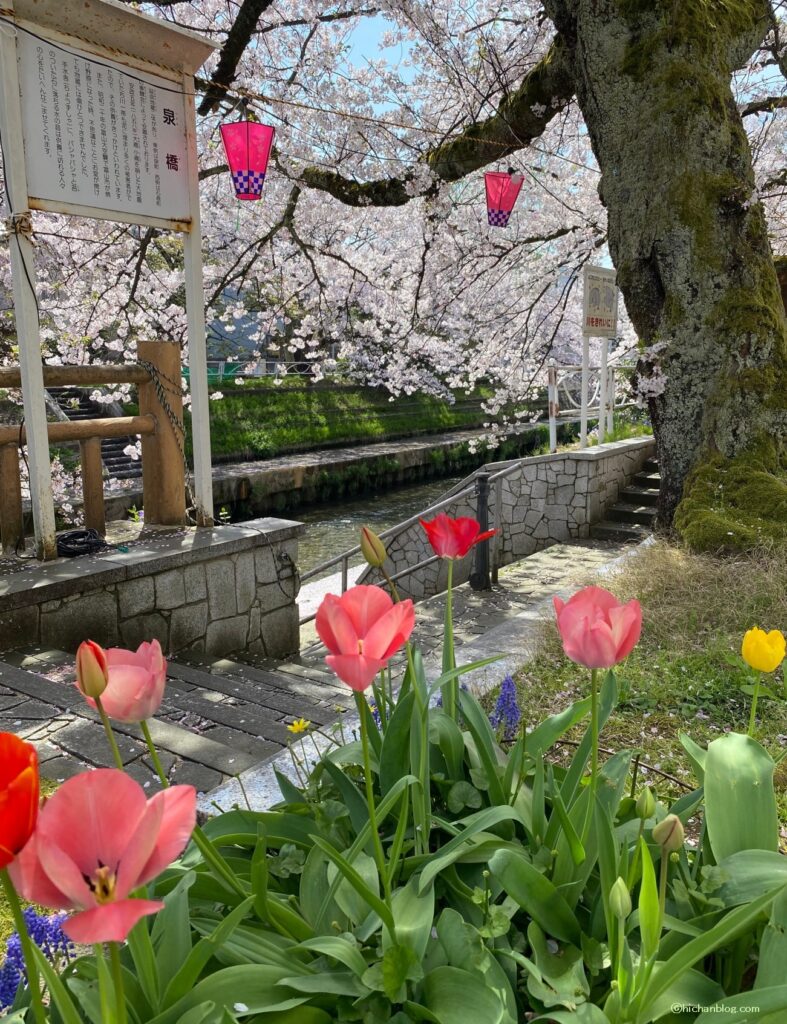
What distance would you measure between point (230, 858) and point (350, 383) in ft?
67.7

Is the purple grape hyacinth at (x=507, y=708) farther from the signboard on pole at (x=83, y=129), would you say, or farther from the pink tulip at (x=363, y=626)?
the signboard on pole at (x=83, y=129)

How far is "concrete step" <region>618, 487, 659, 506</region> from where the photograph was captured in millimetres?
9055

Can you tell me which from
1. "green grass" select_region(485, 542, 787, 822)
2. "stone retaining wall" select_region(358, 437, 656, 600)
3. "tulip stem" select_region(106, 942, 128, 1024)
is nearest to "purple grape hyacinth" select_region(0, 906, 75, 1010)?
"tulip stem" select_region(106, 942, 128, 1024)

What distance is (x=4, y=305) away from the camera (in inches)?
430

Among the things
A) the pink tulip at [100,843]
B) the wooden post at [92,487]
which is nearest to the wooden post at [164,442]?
the wooden post at [92,487]

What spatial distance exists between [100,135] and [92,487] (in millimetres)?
1958

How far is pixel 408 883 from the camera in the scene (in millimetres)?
1241

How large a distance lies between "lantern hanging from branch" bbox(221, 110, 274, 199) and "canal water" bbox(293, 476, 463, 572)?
237 inches

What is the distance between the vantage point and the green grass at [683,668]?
8.59 ft

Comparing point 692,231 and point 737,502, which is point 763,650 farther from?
point 692,231

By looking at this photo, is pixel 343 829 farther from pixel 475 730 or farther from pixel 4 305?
pixel 4 305

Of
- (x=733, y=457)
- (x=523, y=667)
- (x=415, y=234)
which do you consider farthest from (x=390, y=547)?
(x=415, y=234)

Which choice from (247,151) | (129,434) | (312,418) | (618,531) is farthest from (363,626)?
(312,418)

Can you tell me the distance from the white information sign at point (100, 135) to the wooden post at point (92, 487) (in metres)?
1.35
